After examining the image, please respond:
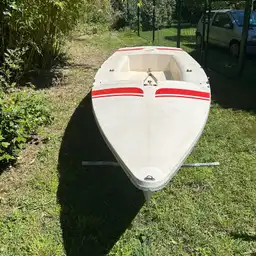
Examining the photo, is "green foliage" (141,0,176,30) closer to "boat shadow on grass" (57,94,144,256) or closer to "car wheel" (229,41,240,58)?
"car wheel" (229,41,240,58)

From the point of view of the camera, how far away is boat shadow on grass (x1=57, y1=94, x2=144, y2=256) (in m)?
2.75

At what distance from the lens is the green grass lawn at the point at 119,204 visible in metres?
2.68

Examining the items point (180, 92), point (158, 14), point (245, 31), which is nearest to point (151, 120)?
point (180, 92)

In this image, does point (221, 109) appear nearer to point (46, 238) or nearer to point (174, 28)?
point (46, 238)

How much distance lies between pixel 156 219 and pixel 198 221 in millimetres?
392

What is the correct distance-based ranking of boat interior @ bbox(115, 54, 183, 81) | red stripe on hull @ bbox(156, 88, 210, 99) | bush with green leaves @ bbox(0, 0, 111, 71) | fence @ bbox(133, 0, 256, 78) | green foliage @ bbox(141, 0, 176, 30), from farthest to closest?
green foliage @ bbox(141, 0, 176, 30) < fence @ bbox(133, 0, 256, 78) < bush with green leaves @ bbox(0, 0, 111, 71) < boat interior @ bbox(115, 54, 183, 81) < red stripe on hull @ bbox(156, 88, 210, 99)

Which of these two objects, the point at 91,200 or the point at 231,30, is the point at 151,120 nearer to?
the point at 91,200

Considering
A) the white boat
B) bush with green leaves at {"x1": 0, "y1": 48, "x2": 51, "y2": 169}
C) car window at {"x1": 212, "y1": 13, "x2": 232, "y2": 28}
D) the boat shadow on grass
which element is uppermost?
car window at {"x1": 212, "y1": 13, "x2": 232, "y2": 28}

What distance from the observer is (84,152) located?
4.08 meters

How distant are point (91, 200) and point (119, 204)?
11.8 inches

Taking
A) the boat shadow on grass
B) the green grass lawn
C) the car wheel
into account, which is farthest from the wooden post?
the boat shadow on grass

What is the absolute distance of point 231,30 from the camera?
28.3 feet

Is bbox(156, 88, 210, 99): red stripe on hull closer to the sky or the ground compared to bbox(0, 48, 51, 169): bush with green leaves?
closer to the sky

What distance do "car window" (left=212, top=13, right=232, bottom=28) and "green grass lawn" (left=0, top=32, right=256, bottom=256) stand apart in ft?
17.3
